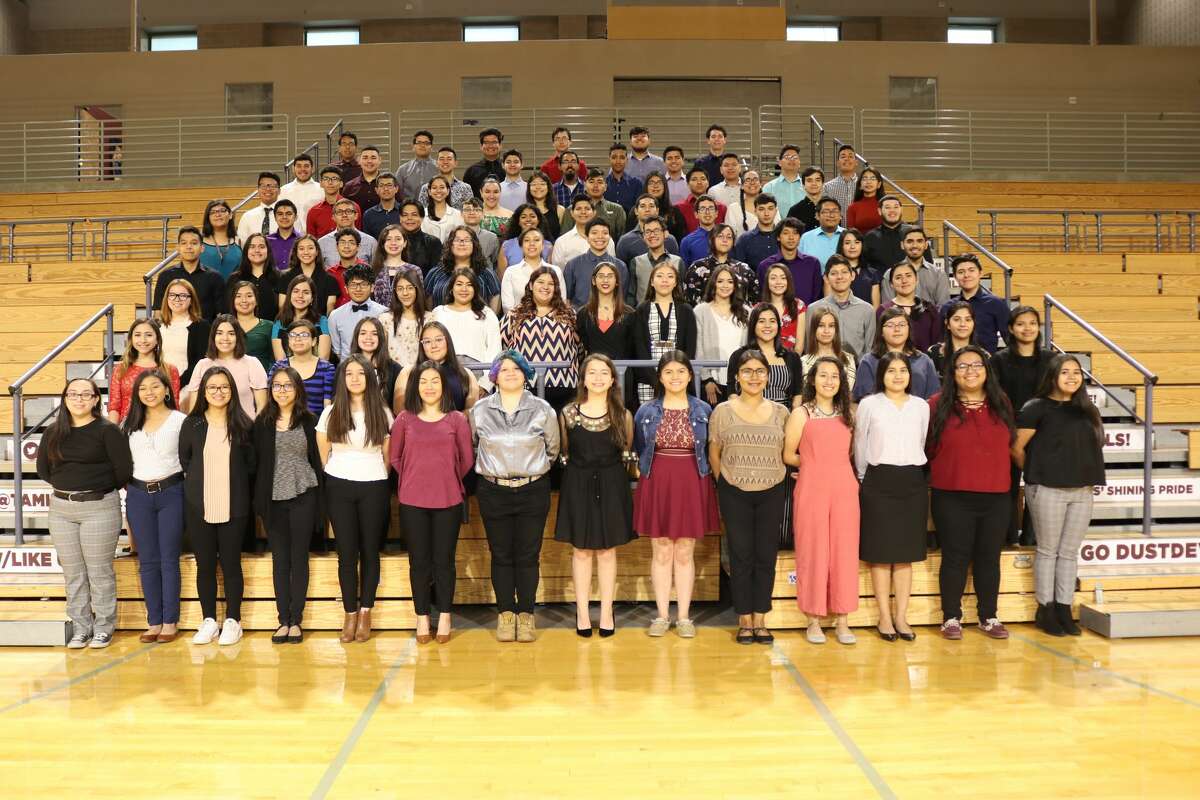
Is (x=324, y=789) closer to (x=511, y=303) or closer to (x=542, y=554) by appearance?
(x=542, y=554)

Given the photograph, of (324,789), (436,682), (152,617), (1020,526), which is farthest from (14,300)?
(1020,526)

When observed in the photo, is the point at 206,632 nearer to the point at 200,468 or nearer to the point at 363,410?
Result: the point at 200,468

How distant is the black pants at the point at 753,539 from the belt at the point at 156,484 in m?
2.97

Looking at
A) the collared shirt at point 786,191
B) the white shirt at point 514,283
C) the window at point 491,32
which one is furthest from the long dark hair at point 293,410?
the window at point 491,32

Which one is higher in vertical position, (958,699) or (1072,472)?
(1072,472)

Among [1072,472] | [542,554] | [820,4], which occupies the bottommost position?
[542,554]

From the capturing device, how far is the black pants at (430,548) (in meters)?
5.39

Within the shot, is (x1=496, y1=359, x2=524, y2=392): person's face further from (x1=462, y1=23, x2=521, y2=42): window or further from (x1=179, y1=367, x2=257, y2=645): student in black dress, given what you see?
(x1=462, y1=23, x2=521, y2=42): window

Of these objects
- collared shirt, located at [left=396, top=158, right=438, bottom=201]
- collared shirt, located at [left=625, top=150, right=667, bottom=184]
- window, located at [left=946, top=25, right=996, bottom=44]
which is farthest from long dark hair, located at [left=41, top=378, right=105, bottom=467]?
window, located at [left=946, top=25, right=996, bottom=44]

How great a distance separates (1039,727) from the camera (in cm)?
410

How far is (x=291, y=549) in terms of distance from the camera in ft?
18.1

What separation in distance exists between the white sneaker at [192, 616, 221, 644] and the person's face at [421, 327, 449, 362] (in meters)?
1.85

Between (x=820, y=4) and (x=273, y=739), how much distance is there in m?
15.5

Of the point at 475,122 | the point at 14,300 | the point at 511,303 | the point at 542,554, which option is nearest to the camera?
the point at 542,554
